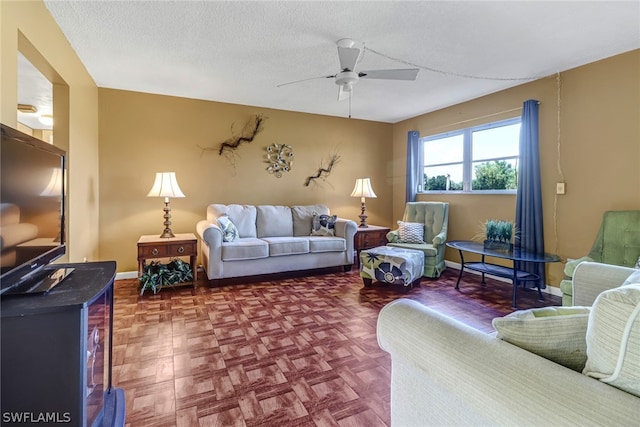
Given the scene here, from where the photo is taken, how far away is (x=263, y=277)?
3.95 meters

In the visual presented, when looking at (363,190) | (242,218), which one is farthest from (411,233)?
(242,218)

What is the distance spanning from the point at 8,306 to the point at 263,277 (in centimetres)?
304

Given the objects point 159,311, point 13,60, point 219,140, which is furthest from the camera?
point 219,140

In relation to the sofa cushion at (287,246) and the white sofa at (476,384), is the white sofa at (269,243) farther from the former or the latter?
the white sofa at (476,384)

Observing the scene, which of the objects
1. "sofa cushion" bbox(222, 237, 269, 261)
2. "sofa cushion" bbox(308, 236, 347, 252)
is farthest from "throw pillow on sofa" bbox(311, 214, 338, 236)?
"sofa cushion" bbox(222, 237, 269, 261)

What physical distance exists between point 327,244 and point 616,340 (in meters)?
3.53

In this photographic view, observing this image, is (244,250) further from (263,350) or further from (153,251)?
(263,350)

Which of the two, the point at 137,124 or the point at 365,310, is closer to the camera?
the point at 365,310

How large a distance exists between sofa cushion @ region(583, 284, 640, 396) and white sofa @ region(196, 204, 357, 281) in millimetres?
3292

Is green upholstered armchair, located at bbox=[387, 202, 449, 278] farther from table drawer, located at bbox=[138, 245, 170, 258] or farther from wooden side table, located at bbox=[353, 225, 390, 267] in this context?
table drawer, located at bbox=[138, 245, 170, 258]

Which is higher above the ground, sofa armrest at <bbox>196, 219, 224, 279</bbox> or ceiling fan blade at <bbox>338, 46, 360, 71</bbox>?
ceiling fan blade at <bbox>338, 46, 360, 71</bbox>

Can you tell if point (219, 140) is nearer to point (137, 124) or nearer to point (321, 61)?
point (137, 124)

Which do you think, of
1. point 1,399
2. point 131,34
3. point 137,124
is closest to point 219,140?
point 137,124

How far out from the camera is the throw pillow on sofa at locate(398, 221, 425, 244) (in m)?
4.38
